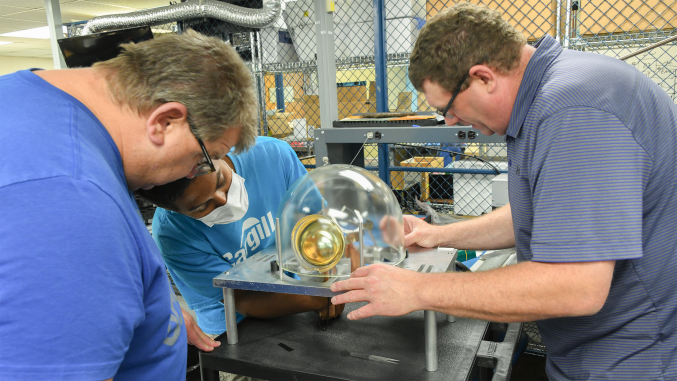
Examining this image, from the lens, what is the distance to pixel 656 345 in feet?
2.76

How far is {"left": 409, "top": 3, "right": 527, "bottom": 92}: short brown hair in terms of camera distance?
91cm

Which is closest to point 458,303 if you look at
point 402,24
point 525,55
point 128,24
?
point 525,55

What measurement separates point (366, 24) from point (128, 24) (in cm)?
238

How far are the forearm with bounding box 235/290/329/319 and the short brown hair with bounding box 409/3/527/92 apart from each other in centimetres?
58

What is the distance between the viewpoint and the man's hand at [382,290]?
833 millimetres

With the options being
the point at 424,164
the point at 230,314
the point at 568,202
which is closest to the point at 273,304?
the point at 230,314

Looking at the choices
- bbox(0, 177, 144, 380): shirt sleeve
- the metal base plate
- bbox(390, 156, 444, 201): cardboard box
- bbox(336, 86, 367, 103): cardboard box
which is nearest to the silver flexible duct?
bbox(336, 86, 367, 103): cardboard box

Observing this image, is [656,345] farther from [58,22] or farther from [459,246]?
[58,22]

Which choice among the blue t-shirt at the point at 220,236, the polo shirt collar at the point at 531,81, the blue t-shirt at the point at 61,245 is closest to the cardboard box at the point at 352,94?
the blue t-shirt at the point at 220,236

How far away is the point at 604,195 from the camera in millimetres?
714

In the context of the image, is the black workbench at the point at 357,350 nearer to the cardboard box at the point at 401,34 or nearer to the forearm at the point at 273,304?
the forearm at the point at 273,304

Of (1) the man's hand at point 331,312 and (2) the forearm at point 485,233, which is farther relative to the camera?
(2) the forearm at point 485,233

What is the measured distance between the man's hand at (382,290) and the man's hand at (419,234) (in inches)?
9.5

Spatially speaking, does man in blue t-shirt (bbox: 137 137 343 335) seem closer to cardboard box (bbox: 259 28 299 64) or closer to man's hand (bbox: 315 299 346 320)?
man's hand (bbox: 315 299 346 320)
